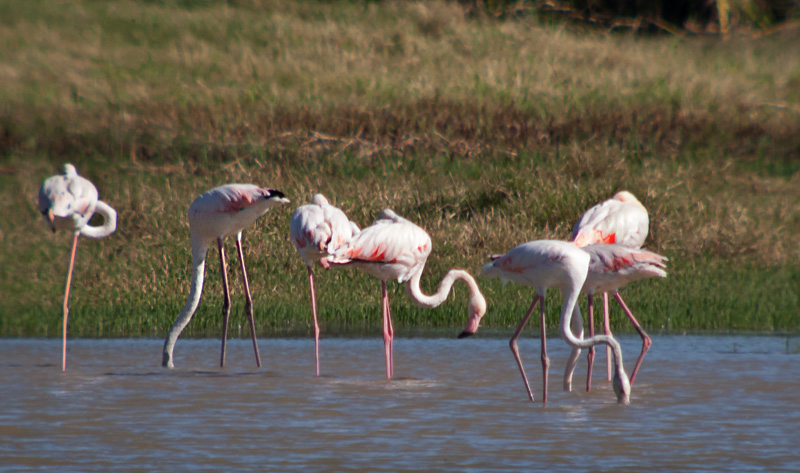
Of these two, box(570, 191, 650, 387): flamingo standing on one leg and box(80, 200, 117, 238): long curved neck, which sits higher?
box(80, 200, 117, 238): long curved neck

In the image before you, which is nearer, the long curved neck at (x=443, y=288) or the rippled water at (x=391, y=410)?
Result: the rippled water at (x=391, y=410)

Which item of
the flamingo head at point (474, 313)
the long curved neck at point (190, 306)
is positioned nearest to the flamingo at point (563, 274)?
the flamingo head at point (474, 313)

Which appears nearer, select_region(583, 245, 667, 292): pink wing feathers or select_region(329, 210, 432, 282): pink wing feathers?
select_region(583, 245, 667, 292): pink wing feathers

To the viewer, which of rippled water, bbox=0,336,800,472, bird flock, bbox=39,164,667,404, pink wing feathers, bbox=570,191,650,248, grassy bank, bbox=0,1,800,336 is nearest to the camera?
rippled water, bbox=0,336,800,472

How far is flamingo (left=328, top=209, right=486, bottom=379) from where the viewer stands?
26.0ft

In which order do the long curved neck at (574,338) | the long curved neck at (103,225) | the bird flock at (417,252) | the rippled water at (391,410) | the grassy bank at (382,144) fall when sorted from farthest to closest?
the grassy bank at (382,144) → the long curved neck at (103,225) → the bird flock at (417,252) → the long curved neck at (574,338) → the rippled water at (391,410)

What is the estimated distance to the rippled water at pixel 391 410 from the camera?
5562 millimetres

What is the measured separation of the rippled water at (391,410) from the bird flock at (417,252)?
0.86 feet

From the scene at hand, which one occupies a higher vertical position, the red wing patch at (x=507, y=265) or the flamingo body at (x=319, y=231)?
the flamingo body at (x=319, y=231)

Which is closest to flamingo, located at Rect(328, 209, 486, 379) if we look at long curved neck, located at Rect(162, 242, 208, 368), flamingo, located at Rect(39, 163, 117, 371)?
long curved neck, located at Rect(162, 242, 208, 368)

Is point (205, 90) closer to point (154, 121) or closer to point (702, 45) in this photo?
point (154, 121)

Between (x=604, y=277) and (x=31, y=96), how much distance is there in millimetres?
14095

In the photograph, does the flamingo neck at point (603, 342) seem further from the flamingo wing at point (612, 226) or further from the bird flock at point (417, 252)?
the flamingo wing at point (612, 226)

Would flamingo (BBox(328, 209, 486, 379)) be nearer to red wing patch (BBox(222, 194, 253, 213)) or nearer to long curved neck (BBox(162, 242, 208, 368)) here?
red wing patch (BBox(222, 194, 253, 213))
